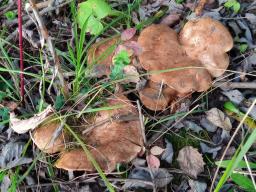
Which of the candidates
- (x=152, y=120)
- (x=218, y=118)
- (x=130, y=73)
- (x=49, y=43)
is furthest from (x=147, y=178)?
(x=49, y=43)

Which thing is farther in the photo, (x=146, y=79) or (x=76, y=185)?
(x=146, y=79)

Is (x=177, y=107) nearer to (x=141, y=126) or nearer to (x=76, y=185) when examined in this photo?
(x=141, y=126)

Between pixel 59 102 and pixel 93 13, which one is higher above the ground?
pixel 93 13

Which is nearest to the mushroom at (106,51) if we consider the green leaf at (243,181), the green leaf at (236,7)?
the green leaf at (236,7)

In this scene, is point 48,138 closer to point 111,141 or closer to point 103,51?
point 111,141

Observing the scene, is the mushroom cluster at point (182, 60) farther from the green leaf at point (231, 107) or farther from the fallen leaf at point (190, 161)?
the fallen leaf at point (190, 161)

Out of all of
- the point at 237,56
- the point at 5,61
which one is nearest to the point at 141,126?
the point at 237,56
